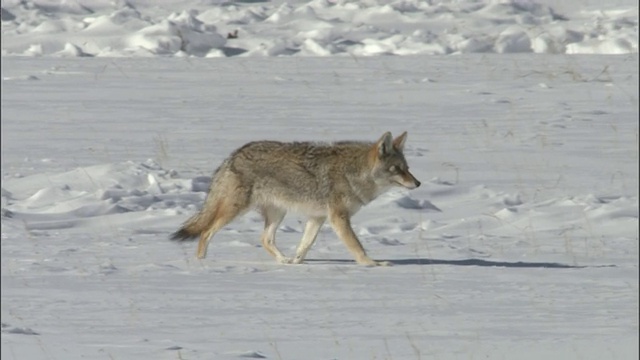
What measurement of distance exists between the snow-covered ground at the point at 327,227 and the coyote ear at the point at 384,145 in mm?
572

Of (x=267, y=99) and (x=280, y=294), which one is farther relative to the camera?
(x=267, y=99)

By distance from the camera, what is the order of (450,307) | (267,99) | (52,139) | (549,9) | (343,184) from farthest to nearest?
(549,9) → (267,99) → (52,139) → (343,184) → (450,307)

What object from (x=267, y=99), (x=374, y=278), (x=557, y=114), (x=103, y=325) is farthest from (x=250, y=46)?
(x=103, y=325)

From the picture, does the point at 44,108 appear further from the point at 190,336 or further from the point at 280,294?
the point at 190,336

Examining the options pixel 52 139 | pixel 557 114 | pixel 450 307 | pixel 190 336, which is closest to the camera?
pixel 190 336

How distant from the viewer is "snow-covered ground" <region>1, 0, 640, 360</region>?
6305 millimetres

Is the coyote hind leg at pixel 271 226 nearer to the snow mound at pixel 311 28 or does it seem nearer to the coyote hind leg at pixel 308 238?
the coyote hind leg at pixel 308 238

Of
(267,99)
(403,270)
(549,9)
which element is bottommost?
(549,9)

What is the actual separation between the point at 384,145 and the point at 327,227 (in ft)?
4.50

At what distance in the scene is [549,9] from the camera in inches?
899

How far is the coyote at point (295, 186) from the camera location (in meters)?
8.67


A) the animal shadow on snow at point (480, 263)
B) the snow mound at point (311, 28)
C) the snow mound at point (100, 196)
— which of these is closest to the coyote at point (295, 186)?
the animal shadow on snow at point (480, 263)

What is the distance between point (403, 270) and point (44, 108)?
7011 mm

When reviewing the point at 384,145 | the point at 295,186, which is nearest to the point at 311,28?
the point at 384,145
